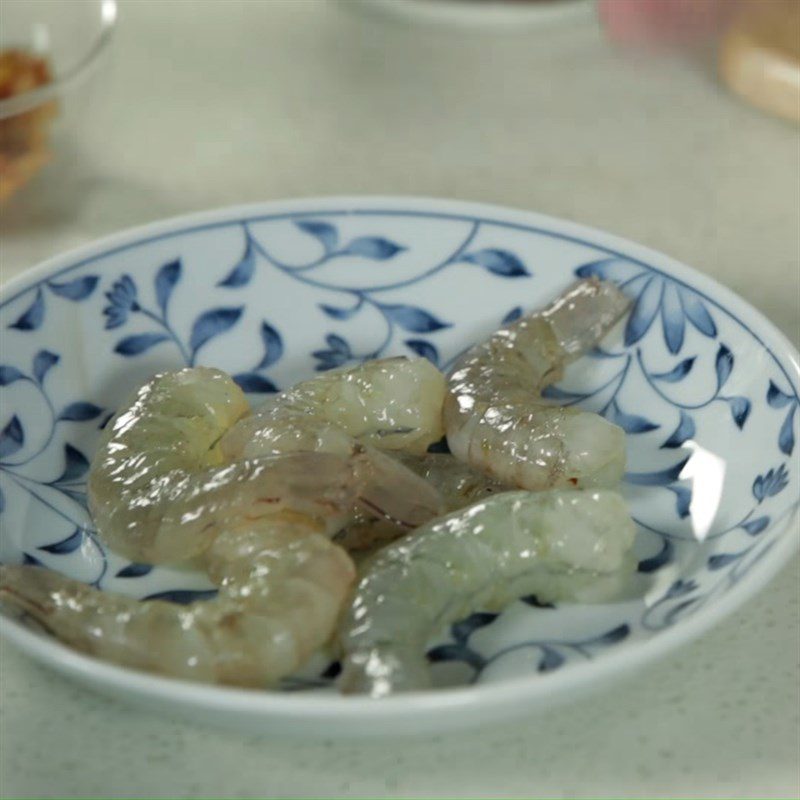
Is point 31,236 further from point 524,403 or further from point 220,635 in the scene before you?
point 220,635

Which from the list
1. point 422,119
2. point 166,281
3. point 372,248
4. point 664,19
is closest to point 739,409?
point 372,248

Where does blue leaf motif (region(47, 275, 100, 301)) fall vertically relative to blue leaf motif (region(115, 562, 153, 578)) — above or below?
above

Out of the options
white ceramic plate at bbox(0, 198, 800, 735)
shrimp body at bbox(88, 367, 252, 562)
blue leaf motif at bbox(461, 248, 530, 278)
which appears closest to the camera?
white ceramic plate at bbox(0, 198, 800, 735)

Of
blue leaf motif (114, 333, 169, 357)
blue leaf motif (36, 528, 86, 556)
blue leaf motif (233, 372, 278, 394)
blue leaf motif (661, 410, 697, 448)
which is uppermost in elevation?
blue leaf motif (661, 410, 697, 448)

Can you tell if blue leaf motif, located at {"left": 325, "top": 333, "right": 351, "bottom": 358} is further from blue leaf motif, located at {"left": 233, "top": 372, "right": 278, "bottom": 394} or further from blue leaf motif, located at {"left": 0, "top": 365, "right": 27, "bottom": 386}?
blue leaf motif, located at {"left": 0, "top": 365, "right": 27, "bottom": 386}

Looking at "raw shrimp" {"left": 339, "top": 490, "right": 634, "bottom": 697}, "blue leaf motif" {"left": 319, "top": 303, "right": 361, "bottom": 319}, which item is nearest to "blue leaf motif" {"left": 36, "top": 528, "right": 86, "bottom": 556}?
"raw shrimp" {"left": 339, "top": 490, "right": 634, "bottom": 697}

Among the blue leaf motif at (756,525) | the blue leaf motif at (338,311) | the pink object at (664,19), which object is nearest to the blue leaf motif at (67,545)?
the blue leaf motif at (338,311)

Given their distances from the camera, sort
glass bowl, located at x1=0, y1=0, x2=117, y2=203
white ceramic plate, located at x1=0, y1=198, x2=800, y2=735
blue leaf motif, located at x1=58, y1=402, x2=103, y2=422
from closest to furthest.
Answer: white ceramic plate, located at x1=0, y1=198, x2=800, y2=735 < blue leaf motif, located at x1=58, y1=402, x2=103, y2=422 < glass bowl, located at x1=0, y1=0, x2=117, y2=203
